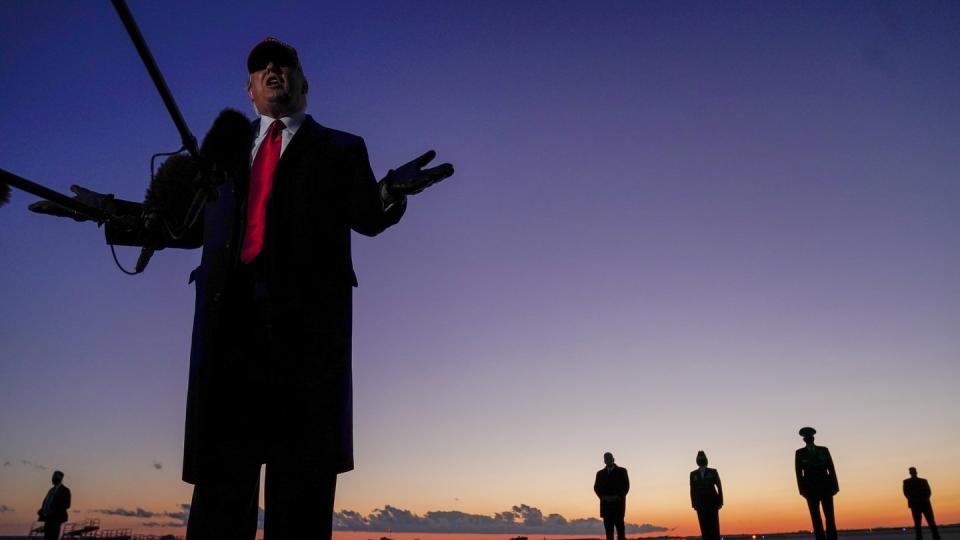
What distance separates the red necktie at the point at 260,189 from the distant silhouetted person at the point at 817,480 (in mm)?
12268

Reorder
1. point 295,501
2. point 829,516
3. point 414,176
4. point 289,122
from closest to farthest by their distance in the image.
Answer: point 295,501 → point 414,176 → point 289,122 → point 829,516

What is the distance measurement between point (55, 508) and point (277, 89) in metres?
16.0

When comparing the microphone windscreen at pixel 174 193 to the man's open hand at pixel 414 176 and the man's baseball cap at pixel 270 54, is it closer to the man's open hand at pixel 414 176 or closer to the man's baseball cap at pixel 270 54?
the man's baseball cap at pixel 270 54

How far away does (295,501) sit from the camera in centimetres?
227

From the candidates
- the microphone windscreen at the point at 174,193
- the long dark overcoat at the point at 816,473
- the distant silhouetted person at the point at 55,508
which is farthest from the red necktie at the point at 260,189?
the distant silhouetted person at the point at 55,508

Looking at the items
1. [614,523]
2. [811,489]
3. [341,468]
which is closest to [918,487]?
[811,489]

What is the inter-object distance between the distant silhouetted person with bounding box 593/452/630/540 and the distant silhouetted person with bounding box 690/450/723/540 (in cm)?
143

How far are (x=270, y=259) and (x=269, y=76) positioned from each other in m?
1.01

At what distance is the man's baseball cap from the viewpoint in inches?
118

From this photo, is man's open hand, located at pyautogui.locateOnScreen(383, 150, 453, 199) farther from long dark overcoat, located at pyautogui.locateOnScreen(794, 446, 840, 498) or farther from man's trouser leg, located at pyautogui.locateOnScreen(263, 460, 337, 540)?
long dark overcoat, located at pyautogui.locateOnScreen(794, 446, 840, 498)

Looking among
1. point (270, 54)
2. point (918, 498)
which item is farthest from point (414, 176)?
point (918, 498)

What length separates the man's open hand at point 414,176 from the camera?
2475mm

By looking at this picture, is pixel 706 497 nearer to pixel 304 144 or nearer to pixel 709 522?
pixel 709 522

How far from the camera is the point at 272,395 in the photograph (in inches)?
91.6
